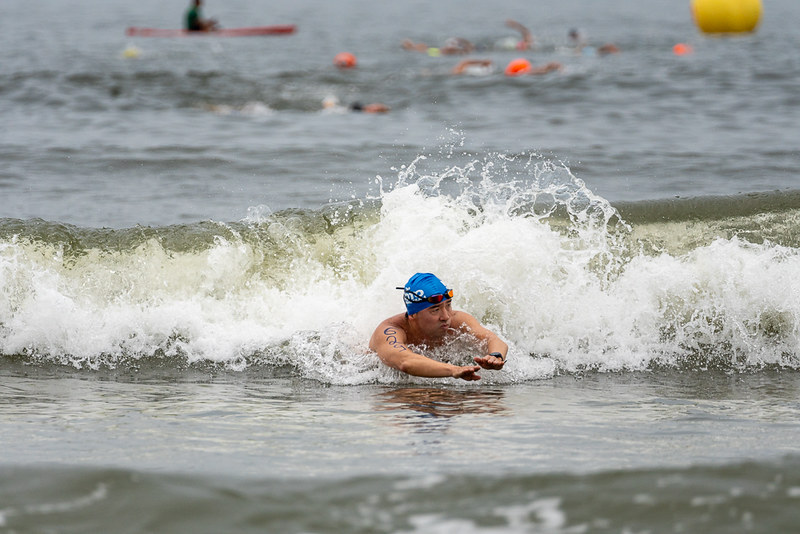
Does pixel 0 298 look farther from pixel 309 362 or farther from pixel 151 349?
pixel 309 362

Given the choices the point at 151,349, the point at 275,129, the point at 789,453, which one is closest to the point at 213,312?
the point at 151,349

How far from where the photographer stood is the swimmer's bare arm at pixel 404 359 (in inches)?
268

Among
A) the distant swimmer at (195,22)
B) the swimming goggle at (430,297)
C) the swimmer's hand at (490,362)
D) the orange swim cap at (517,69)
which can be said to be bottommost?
the swimmer's hand at (490,362)

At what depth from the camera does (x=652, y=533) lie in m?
4.29

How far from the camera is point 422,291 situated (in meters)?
7.36

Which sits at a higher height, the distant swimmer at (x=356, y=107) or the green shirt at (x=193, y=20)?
the green shirt at (x=193, y=20)

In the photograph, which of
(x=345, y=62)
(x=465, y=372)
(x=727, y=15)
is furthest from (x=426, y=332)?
(x=727, y=15)

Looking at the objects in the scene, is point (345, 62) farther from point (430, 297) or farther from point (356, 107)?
point (430, 297)

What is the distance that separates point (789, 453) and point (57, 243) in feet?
25.0

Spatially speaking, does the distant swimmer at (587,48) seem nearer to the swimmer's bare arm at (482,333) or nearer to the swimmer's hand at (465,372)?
the swimmer's bare arm at (482,333)

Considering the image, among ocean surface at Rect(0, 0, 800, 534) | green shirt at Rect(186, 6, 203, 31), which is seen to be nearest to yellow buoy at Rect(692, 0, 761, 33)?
ocean surface at Rect(0, 0, 800, 534)

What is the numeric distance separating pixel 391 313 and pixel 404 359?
1481 millimetres

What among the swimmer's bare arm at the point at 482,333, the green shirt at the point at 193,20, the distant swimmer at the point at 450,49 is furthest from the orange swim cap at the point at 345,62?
the swimmer's bare arm at the point at 482,333

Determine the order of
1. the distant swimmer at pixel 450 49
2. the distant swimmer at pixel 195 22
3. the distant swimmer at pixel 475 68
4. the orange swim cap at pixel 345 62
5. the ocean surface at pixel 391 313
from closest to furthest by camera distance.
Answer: the ocean surface at pixel 391 313 < the distant swimmer at pixel 475 68 < the orange swim cap at pixel 345 62 < the distant swimmer at pixel 450 49 < the distant swimmer at pixel 195 22
